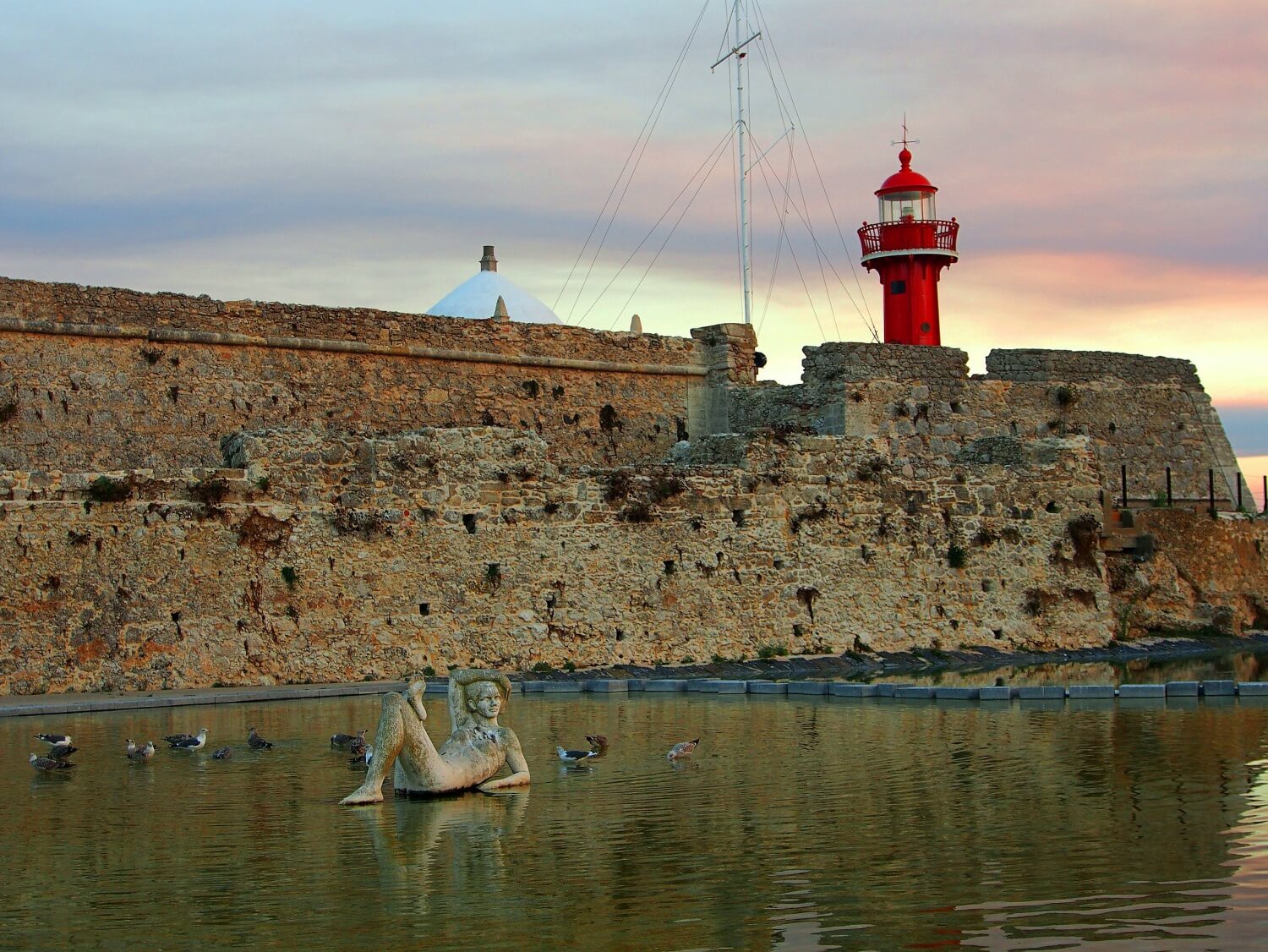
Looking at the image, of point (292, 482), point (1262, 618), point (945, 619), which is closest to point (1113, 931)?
point (292, 482)

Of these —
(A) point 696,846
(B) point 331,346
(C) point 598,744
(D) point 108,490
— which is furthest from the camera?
(B) point 331,346

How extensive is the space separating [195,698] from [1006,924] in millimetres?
11010

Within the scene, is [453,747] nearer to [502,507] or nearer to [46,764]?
[46,764]

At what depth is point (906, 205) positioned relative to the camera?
129 ft

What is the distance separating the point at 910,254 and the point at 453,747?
2931 cm

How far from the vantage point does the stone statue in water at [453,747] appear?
34.0 feet

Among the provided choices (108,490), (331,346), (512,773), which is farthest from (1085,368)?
(512,773)

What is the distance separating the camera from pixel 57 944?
23.0 feet

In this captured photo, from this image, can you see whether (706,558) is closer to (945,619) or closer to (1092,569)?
(945,619)

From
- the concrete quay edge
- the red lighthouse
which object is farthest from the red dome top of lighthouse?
the concrete quay edge

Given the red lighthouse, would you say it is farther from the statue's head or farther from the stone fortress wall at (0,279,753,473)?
the statue's head

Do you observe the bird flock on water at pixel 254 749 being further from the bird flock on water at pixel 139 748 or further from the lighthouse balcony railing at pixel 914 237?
the lighthouse balcony railing at pixel 914 237

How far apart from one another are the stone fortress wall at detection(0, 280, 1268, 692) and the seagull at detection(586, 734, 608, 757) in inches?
250

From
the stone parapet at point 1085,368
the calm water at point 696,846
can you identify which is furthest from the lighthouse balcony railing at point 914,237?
the calm water at point 696,846
